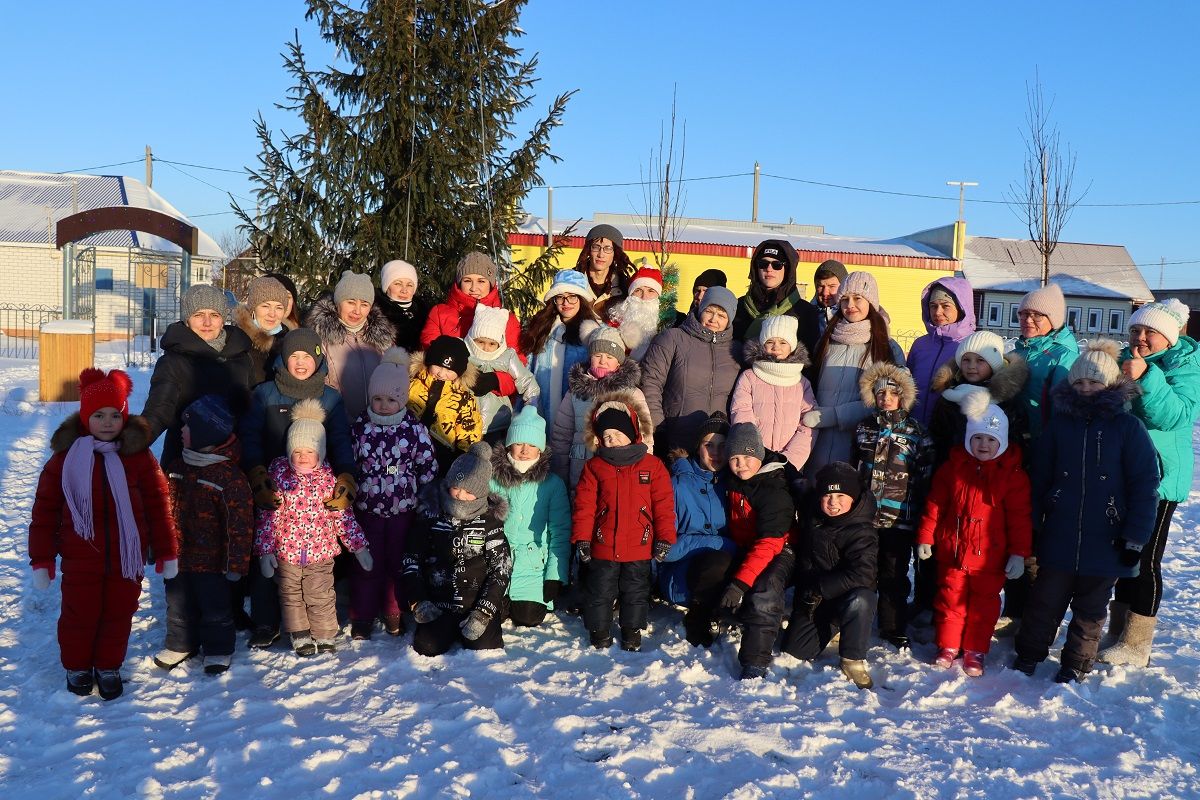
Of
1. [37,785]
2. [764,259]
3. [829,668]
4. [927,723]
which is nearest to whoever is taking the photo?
[37,785]

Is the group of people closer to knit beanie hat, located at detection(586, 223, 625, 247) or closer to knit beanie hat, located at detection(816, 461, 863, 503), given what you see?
knit beanie hat, located at detection(816, 461, 863, 503)

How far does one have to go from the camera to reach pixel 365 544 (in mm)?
4348

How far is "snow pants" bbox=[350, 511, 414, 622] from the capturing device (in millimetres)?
4465

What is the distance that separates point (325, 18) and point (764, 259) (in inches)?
208

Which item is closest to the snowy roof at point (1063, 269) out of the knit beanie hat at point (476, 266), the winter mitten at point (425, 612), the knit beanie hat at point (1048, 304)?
the knit beanie hat at point (1048, 304)

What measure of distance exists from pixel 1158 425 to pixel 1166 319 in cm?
59

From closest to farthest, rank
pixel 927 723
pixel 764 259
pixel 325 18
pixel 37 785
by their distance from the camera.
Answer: pixel 37 785, pixel 927 723, pixel 764 259, pixel 325 18

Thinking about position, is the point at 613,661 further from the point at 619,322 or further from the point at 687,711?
the point at 619,322

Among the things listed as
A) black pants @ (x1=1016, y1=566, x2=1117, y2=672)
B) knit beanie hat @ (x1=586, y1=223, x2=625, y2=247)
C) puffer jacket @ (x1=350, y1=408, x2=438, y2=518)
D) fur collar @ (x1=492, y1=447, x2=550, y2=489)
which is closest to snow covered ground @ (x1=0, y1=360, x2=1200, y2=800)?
black pants @ (x1=1016, y1=566, x2=1117, y2=672)

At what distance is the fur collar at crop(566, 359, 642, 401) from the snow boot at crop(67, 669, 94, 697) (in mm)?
2750

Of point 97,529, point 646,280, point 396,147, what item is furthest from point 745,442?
point 396,147

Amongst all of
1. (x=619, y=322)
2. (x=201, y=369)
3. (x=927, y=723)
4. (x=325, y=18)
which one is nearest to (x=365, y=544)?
(x=201, y=369)

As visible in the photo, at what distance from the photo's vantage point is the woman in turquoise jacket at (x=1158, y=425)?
435cm

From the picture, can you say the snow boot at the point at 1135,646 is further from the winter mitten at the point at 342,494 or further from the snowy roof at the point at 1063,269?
the snowy roof at the point at 1063,269
